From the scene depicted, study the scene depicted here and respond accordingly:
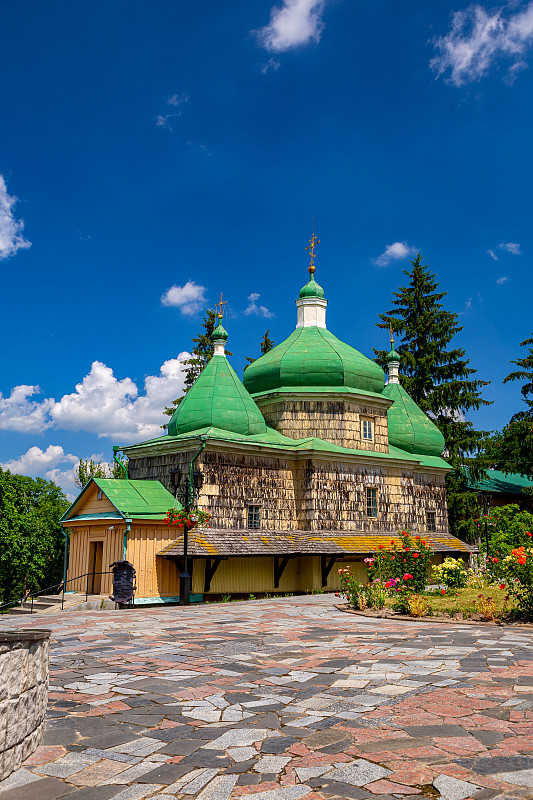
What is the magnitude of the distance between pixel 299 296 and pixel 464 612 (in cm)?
1796

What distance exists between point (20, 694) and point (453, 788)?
304cm

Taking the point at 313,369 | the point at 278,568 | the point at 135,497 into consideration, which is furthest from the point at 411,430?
the point at 135,497

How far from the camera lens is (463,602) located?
14.2 m

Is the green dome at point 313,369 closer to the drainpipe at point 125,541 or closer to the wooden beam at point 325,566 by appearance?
the wooden beam at point 325,566

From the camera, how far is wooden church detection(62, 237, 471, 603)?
64.8 feet

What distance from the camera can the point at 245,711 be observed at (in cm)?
631

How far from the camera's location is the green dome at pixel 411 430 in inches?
1145

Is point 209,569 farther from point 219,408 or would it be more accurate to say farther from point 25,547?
point 25,547

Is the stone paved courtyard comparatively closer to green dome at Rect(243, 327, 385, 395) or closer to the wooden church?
the wooden church

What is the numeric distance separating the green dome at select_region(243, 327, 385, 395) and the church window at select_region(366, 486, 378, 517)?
3.91 meters

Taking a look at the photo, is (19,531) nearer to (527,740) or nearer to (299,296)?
(299,296)

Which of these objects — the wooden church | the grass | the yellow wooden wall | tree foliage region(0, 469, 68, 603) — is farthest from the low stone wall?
tree foliage region(0, 469, 68, 603)

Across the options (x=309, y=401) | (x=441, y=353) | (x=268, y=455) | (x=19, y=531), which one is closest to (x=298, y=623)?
(x=268, y=455)

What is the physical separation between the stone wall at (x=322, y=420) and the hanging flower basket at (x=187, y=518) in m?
5.96
